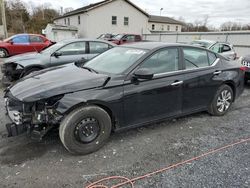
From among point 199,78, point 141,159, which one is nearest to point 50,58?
point 199,78

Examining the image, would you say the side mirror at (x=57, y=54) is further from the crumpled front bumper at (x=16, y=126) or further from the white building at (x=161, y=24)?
the white building at (x=161, y=24)

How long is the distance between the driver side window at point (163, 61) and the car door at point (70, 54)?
3.63 meters

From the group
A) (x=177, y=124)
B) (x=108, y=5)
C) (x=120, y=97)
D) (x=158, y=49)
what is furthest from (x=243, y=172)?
(x=108, y=5)

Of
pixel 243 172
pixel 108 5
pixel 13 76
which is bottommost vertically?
pixel 243 172

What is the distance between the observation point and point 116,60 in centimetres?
395

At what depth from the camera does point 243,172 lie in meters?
2.89

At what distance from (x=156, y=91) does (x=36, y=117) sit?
182 cm

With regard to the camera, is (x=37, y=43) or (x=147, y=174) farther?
(x=37, y=43)

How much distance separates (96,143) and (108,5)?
96.6ft

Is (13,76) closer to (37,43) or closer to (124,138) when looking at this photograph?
(124,138)

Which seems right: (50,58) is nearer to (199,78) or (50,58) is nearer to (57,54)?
(57,54)

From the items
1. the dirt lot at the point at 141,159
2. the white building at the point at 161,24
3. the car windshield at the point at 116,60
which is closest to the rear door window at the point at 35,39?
the dirt lot at the point at 141,159

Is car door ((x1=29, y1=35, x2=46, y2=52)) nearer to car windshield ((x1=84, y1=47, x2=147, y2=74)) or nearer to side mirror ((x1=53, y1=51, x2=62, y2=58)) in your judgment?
side mirror ((x1=53, y1=51, x2=62, y2=58))

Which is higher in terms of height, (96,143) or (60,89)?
(60,89)
